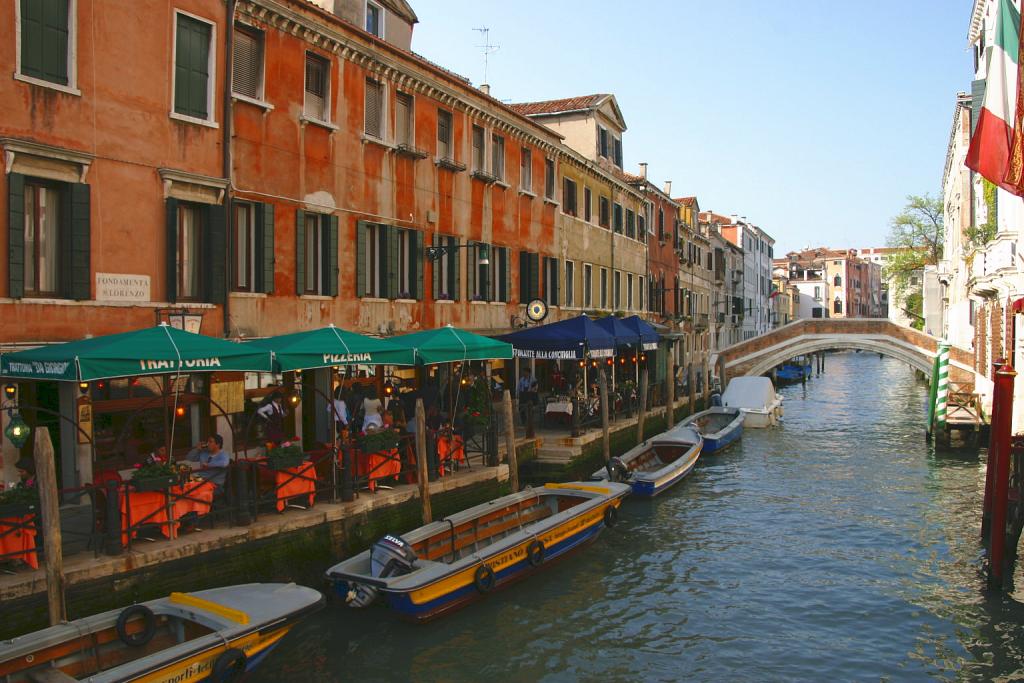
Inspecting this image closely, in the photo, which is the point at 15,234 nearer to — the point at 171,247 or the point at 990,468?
the point at 171,247

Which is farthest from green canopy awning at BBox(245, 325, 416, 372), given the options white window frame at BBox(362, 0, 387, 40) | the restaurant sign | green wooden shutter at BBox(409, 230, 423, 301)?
white window frame at BBox(362, 0, 387, 40)

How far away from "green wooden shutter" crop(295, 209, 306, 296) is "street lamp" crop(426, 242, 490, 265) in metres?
3.63

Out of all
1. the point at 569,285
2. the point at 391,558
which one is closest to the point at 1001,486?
the point at 391,558

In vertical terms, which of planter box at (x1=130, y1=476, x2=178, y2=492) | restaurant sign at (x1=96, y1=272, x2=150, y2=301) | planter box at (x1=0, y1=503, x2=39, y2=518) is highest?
restaurant sign at (x1=96, y1=272, x2=150, y2=301)

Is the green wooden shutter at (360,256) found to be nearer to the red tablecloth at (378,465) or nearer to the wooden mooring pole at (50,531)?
the red tablecloth at (378,465)

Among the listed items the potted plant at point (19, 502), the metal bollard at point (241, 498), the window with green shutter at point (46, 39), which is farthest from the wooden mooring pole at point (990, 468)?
the window with green shutter at point (46, 39)

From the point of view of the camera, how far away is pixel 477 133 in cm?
Answer: 1844

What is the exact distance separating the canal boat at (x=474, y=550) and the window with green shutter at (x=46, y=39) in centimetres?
649

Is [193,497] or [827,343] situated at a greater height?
[827,343]

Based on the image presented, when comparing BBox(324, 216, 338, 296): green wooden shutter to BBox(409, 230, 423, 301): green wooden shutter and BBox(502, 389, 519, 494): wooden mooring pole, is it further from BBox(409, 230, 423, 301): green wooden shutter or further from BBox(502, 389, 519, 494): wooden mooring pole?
BBox(502, 389, 519, 494): wooden mooring pole

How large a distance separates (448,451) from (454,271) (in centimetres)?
500

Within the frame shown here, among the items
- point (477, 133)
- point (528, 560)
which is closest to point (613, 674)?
point (528, 560)

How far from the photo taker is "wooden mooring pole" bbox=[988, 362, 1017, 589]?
35.3ft

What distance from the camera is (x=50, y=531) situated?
734 centimetres
